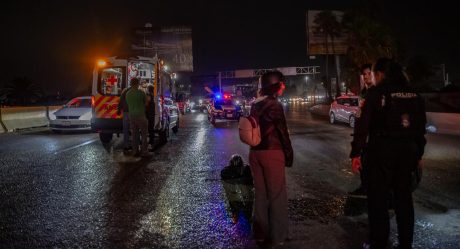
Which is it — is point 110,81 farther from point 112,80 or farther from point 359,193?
point 359,193

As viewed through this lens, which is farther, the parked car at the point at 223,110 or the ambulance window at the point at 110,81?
the parked car at the point at 223,110

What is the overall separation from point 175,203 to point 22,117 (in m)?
17.3

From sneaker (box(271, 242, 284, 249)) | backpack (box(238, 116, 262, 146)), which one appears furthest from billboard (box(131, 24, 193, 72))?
sneaker (box(271, 242, 284, 249))

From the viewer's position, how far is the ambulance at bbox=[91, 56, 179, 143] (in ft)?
42.7

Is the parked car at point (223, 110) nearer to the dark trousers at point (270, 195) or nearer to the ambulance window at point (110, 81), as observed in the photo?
the ambulance window at point (110, 81)

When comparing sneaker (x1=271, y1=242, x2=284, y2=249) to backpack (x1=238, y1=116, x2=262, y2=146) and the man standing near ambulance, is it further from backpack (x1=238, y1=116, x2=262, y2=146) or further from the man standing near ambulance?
the man standing near ambulance

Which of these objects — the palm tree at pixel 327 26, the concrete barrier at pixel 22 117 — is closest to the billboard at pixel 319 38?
the palm tree at pixel 327 26

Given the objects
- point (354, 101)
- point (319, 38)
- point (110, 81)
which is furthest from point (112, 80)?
point (319, 38)

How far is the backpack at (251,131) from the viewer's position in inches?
165

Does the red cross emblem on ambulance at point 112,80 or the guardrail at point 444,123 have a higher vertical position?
the red cross emblem on ambulance at point 112,80

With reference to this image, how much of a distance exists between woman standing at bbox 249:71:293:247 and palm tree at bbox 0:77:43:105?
292 ft

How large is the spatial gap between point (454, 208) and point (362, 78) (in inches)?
85.3

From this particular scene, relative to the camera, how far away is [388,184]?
13.0 feet

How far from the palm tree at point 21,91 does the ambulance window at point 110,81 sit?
79.2 meters
